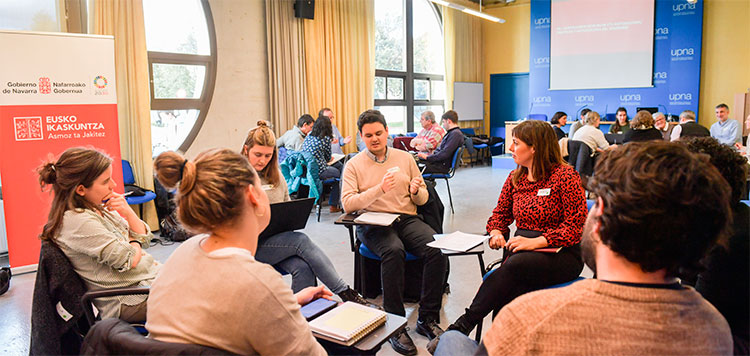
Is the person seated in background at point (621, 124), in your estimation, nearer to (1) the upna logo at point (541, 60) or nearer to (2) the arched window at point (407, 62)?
(1) the upna logo at point (541, 60)

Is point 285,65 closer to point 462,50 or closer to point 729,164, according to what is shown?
point 462,50

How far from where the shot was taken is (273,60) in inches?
263

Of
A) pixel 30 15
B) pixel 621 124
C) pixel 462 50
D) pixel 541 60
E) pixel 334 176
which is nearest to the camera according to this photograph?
pixel 30 15

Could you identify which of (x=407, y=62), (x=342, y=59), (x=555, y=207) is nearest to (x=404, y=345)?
(x=555, y=207)

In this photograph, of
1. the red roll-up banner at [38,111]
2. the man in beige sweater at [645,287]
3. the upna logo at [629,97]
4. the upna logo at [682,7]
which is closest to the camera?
the man in beige sweater at [645,287]

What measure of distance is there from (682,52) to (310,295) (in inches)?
392

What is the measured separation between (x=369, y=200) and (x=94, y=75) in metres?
2.59

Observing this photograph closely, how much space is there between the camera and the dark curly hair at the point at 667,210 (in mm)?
903

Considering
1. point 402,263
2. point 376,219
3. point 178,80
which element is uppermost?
point 178,80

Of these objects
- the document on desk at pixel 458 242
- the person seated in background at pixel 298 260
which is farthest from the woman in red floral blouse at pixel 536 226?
the person seated in background at pixel 298 260

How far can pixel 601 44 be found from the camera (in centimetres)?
990

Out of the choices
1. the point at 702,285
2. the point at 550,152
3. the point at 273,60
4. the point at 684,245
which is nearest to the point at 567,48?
the point at 273,60

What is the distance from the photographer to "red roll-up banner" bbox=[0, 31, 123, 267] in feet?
11.9

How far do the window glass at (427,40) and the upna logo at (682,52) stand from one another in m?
4.29
